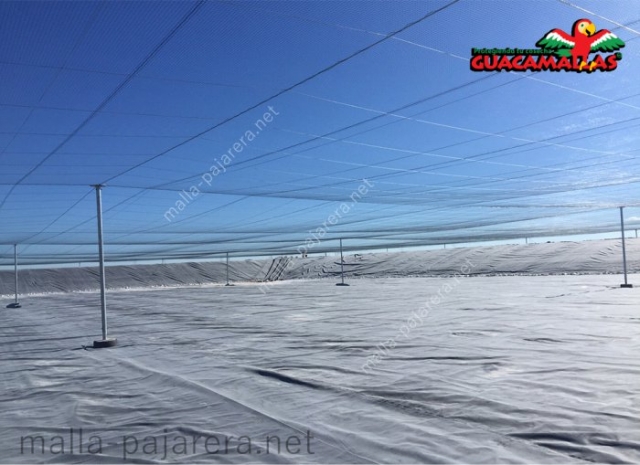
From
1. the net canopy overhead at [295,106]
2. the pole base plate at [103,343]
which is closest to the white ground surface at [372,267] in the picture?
the net canopy overhead at [295,106]

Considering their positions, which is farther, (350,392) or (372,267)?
(372,267)

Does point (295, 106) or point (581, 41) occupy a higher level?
point (581, 41)

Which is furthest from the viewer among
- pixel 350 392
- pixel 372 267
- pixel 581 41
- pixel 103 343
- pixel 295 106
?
pixel 372 267

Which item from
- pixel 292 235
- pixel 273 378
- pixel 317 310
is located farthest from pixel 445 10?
pixel 292 235

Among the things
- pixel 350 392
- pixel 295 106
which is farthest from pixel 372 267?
pixel 350 392

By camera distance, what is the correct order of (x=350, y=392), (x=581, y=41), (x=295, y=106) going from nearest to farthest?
1. (x=350, y=392)
2. (x=581, y=41)
3. (x=295, y=106)

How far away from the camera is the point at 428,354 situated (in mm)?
6223

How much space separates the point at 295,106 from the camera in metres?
6.45

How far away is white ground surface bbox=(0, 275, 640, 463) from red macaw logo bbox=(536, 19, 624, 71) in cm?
329

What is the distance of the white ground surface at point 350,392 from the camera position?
10.9 ft

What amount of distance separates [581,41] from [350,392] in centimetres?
434

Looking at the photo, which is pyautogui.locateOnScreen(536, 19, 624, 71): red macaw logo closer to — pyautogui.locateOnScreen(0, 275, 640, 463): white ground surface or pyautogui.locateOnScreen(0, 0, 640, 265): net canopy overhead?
pyautogui.locateOnScreen(0, 0, 640, 265): net canopy overhead

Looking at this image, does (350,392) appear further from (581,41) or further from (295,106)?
(581,41)

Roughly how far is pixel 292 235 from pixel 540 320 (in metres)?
14.2
